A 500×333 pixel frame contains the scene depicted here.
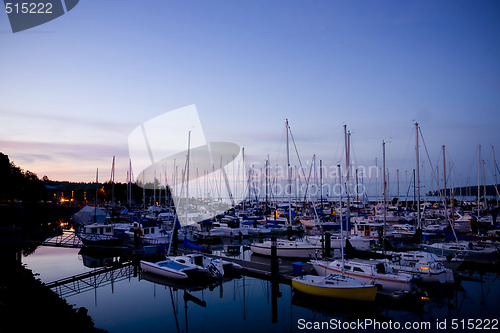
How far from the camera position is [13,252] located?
35.2 metres

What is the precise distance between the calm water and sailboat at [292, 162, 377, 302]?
0.60 metres

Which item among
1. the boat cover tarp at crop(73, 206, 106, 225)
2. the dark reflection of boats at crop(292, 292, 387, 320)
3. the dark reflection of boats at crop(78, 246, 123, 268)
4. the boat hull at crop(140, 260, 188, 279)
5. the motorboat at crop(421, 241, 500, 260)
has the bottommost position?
the dark reflection of boats at crop(78, 246, 123, 268)

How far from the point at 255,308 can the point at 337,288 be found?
4819 millimetres

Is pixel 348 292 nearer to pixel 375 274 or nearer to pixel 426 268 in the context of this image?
pixel 375 274

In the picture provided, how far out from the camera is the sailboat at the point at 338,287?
1834cm

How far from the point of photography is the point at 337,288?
18.6m

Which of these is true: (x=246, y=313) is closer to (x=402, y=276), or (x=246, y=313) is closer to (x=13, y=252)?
(x=402, y=276)

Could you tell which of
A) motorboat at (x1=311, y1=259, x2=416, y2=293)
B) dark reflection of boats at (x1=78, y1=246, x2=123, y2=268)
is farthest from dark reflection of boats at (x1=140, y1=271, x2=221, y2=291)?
motorboat at (x1=311, y1=259, x2=416, y2=293)

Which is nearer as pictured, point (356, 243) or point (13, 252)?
point (356, 243)

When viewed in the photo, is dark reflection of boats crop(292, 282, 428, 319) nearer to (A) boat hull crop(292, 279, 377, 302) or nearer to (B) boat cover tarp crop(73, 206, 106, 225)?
(A) boat hull crop(292, 279, 377, 302)

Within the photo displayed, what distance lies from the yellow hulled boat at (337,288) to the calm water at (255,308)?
1.94ft

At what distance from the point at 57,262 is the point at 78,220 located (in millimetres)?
21686

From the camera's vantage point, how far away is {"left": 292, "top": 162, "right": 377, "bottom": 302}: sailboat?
1834cm

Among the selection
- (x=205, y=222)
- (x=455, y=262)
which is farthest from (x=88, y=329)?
(x=205, y=222)
